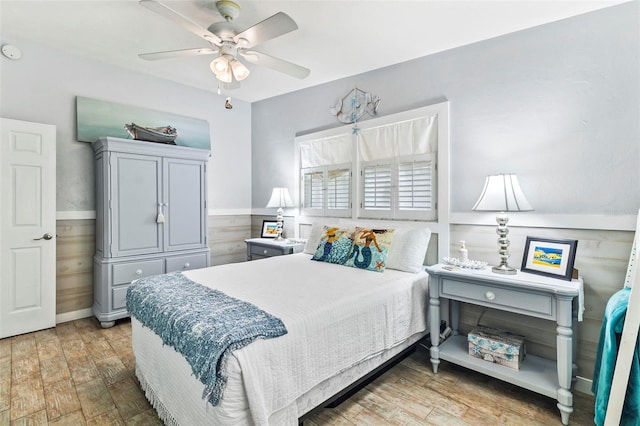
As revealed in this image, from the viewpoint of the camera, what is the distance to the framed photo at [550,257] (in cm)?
205

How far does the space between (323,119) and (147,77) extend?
6.96 ft

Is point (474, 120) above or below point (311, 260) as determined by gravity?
above

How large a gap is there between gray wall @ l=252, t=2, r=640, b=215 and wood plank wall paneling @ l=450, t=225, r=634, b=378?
18 centimetres

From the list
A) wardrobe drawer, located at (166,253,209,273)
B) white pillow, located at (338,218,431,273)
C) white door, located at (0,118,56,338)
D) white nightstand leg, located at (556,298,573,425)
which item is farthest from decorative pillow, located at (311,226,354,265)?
white door, located at (0,118,56,338)

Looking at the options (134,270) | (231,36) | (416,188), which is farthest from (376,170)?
(134,270)

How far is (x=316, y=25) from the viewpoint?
255 cm

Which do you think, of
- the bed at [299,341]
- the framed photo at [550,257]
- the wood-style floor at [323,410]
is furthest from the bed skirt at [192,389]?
the framed photo at [550,257]

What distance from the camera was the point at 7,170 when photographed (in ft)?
9.44

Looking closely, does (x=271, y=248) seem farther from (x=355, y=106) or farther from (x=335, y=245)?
(x=355, y=106)

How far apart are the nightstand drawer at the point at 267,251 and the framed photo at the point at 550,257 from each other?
2275mm

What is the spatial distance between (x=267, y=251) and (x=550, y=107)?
2.99 metres

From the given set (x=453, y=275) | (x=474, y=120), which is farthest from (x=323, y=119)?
(x=453, y=275)

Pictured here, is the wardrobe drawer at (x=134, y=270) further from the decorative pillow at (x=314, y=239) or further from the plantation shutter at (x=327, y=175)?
the plantation shutter at (x=327, y=175)

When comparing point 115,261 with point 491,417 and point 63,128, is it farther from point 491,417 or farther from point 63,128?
point 491,417
